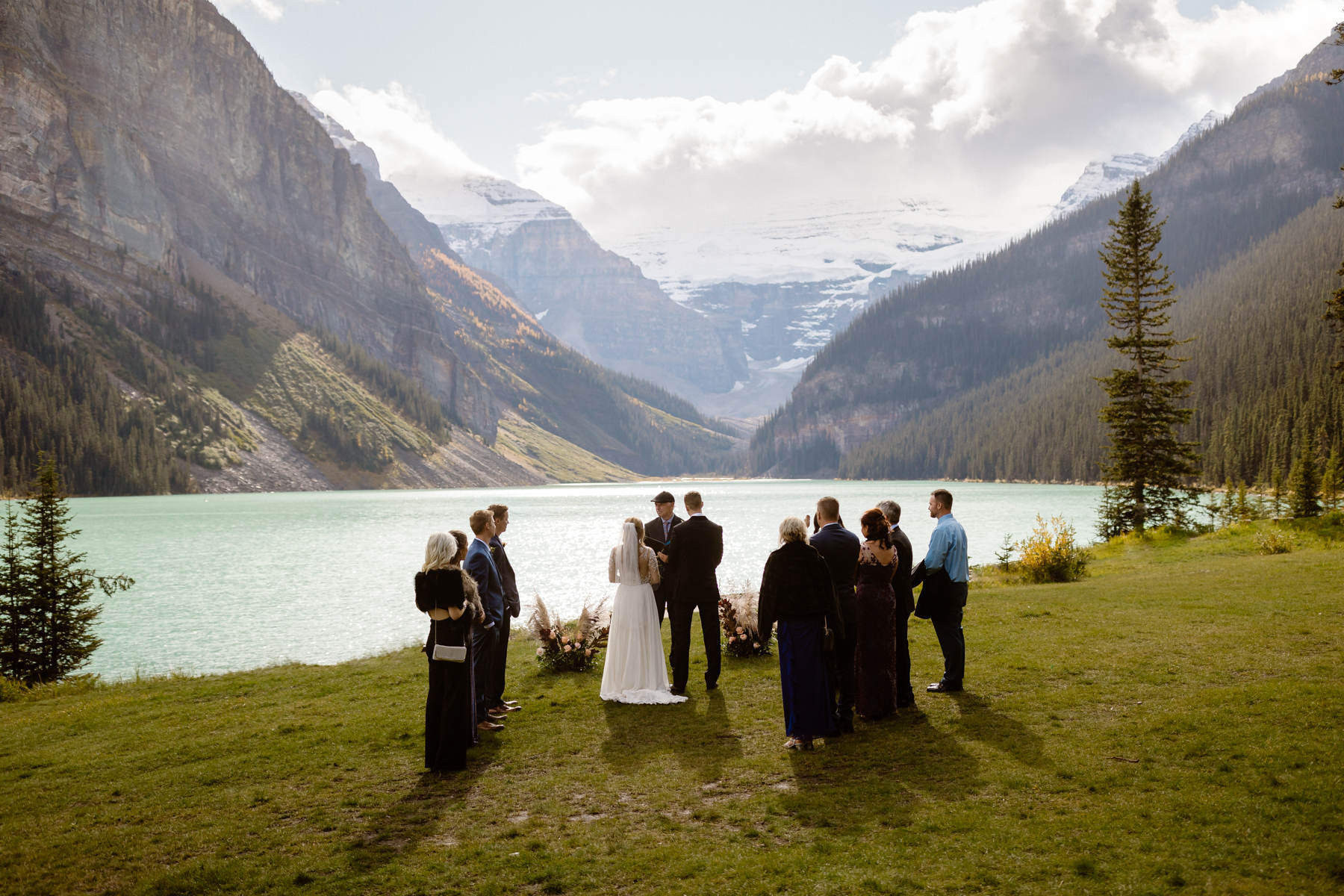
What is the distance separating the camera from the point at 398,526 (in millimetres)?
75000

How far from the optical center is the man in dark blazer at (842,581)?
428 inches


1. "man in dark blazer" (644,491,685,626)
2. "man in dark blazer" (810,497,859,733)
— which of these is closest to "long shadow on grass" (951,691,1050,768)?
"man in dark blazer" (810,497,859,733)

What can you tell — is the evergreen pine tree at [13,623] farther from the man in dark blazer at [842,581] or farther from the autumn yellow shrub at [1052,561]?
the autumn yellow shrub at [1052,561]

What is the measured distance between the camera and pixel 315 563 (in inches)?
1909

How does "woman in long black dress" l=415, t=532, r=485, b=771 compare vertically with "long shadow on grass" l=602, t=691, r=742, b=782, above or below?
above

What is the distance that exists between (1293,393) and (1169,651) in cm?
10808

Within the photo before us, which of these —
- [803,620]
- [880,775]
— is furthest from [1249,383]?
[880,775]

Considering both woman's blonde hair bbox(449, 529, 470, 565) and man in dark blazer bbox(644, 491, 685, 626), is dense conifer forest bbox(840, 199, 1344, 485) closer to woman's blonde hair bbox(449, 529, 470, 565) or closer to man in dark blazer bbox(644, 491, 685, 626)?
man in dark blazer bbox(644, 491, 685, 626)

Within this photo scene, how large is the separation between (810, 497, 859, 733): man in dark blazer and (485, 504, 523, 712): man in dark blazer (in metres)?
4.55

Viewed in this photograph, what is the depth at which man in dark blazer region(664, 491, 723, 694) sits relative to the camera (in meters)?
13.0

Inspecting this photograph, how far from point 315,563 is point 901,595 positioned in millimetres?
43957

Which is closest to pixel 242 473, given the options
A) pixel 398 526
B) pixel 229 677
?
pixel 398 526

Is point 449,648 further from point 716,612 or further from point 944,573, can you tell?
point 944,573

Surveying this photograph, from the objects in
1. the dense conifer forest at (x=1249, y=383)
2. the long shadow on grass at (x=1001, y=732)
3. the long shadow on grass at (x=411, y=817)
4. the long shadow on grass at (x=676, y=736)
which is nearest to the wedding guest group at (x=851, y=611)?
the long shadow on grass at (x=1001, y=732)
